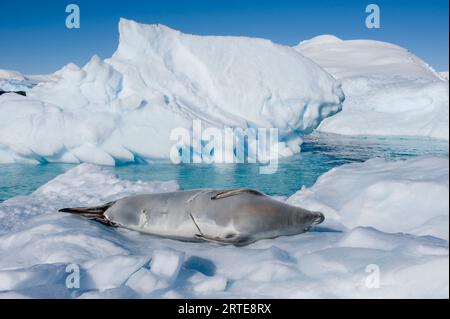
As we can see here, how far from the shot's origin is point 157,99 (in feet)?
36.7

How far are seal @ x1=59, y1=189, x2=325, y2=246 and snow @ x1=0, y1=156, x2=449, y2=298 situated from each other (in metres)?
0.08

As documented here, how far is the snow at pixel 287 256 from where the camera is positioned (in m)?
1.96

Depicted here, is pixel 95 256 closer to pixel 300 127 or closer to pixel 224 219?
pixel 224 219

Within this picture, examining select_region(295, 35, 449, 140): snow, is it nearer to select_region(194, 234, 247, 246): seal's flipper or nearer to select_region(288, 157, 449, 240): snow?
select_region(288, 157, 449, 240): snow

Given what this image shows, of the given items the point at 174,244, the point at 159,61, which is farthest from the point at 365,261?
the point at 159,61

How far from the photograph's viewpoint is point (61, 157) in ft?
36.5

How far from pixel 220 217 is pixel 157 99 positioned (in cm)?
851

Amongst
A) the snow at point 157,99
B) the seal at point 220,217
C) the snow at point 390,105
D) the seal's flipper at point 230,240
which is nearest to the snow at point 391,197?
the seal at point 220,217

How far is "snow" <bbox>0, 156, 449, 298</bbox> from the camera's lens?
196cm

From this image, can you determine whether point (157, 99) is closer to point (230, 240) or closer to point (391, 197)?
point (391, 197)

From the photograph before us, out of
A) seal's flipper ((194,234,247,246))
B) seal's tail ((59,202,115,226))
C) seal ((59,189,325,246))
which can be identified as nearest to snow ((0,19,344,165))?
seal's tail ((59,202,115,226))

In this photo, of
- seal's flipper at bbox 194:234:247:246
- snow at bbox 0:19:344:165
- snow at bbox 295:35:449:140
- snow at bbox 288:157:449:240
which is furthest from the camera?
snow at bbox 295:35:449:140

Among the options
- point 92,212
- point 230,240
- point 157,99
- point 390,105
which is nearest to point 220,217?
point 230,240
